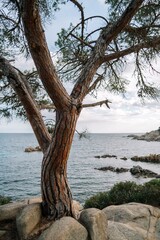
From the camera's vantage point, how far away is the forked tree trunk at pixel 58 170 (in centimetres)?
518

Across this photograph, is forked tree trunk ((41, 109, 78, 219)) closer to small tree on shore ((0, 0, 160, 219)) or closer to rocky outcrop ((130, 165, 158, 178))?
small tree on shore ((0, 0, 160, 219))

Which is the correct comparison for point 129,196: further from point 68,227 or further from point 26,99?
point 26,99

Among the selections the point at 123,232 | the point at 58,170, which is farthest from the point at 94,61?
the point at 123,232

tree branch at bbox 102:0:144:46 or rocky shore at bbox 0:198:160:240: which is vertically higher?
tree branch at bbox 102:0:144:46

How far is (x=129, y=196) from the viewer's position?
9094 mm

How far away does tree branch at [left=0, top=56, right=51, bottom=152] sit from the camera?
561 cm

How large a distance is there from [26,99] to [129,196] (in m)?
5.27

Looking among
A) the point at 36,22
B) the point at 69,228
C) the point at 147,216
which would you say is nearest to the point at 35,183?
the point at 147,216

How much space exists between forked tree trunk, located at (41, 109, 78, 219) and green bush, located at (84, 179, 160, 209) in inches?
151

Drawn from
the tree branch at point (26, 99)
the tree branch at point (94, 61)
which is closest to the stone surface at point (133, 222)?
the tree branch at point (26, 99)

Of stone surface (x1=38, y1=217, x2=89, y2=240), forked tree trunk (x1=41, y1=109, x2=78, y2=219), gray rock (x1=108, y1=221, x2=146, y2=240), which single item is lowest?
gray rock (x1=108, y1=221, x2=146, y2=240)

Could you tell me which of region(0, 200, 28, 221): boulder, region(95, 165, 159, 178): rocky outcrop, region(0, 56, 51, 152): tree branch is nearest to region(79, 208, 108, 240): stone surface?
region(0, 200, 28, 221): boulder

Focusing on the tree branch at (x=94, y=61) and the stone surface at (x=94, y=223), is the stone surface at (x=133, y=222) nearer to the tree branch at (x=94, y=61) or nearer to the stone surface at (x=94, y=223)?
the stone surface at (x=94, y=223)

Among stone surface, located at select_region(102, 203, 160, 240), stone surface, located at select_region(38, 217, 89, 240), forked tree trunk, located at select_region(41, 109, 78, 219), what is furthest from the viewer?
stone surface, located at select_region(102, 203, 160, 240)
